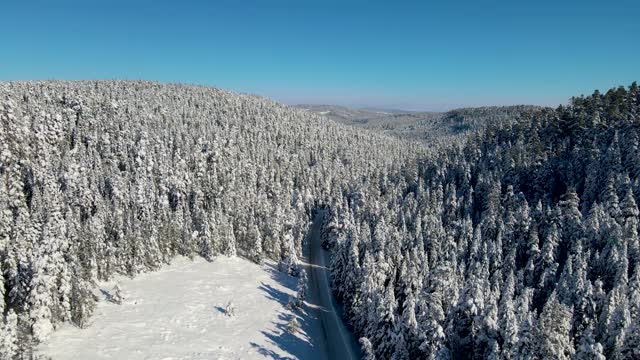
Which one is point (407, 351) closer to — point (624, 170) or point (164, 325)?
point (164, 325)

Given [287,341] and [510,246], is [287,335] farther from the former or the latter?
[510,246]

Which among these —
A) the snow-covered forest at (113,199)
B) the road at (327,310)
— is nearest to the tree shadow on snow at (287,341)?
the road at (327,310)

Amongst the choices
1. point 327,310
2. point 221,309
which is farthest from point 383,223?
point 221,309

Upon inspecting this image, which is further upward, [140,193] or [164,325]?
[140,193]

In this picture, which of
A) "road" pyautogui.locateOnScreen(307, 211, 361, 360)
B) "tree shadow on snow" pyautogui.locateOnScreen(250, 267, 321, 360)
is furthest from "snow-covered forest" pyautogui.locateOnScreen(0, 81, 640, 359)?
"tree shadow on snow" pyautogui.locateOnScreen(250, 267, 321, 360)

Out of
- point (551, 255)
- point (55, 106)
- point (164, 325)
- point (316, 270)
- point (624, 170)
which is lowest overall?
point (316, 270)

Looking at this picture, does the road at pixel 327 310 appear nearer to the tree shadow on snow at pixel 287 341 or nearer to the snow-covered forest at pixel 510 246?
the snow-covered forest at pixel 510 246

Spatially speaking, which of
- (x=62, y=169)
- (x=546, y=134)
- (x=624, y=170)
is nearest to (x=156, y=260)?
(x=62, y=169)
